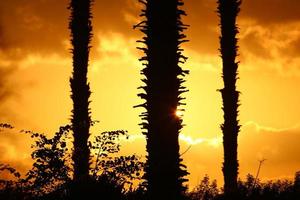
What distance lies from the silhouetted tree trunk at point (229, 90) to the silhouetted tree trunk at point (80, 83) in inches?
196

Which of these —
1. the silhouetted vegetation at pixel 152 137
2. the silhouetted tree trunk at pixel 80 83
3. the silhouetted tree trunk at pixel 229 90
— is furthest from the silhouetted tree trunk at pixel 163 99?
the silhouetted tree trunk at pixel 229 90

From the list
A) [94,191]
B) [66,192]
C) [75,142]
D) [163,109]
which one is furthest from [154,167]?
[75,142]

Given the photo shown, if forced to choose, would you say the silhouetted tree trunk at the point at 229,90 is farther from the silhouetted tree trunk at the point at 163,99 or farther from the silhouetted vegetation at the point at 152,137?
Answer: the silhouetted tree trunk at the point at 163,99

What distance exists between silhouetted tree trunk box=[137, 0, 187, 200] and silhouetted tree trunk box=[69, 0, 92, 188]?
984 centimetres

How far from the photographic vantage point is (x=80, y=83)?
718 inches

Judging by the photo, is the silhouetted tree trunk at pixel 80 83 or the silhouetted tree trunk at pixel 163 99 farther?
the silhouetted tree trunk at pixel 80 83

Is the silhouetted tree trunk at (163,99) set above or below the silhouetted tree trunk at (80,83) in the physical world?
below

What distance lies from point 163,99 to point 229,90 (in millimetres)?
11296

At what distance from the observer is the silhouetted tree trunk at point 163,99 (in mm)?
7102

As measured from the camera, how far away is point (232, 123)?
1791 cm

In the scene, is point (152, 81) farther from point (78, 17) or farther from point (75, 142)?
point (78, 17)

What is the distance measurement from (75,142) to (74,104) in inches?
55.5

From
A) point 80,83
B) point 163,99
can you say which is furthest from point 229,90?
point 163,99

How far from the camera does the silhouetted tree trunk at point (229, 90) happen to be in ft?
58.5
